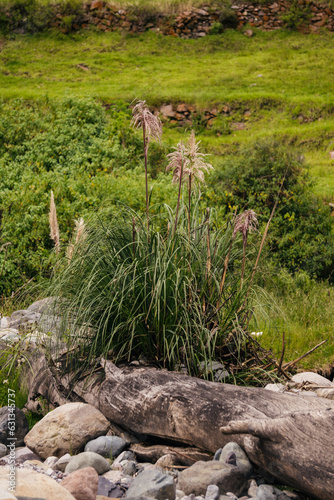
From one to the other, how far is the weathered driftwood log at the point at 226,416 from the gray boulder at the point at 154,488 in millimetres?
461

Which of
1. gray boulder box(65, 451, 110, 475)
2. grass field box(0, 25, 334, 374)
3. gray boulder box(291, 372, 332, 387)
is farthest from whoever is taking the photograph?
grass field box(0, 25, 334, 374)

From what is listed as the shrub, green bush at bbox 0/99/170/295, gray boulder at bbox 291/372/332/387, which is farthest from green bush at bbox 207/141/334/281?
the shrub

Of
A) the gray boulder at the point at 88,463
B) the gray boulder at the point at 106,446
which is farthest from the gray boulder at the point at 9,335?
the gray boulder at the point at 88,463

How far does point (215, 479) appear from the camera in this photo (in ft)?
9.84

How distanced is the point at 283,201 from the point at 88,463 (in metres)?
6.88

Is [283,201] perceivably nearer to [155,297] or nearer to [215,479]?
[155,297]

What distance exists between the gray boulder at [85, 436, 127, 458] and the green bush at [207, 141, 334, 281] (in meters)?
5.29

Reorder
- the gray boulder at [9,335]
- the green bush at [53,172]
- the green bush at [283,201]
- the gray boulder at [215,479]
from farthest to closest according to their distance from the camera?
the green bush at [283,201], the green bush at [53,172], the gray boulder at [9,335], the gray boulder at [215,479]

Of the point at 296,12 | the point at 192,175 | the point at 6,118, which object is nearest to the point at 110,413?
the point at 192,175

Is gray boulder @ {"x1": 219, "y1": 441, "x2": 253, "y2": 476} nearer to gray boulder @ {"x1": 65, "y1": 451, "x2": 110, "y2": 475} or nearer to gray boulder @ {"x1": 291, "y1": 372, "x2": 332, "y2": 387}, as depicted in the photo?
gray boulder @ {"x1": 65, "y1": 451, "x2": 110, "y2": 475}

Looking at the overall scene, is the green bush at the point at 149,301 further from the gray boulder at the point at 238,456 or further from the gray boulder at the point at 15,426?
the gray boulder at the point at 238,456

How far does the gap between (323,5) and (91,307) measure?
23201mm

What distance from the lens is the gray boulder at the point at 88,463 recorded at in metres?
3.41

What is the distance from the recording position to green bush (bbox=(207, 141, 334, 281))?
8.67 metres
